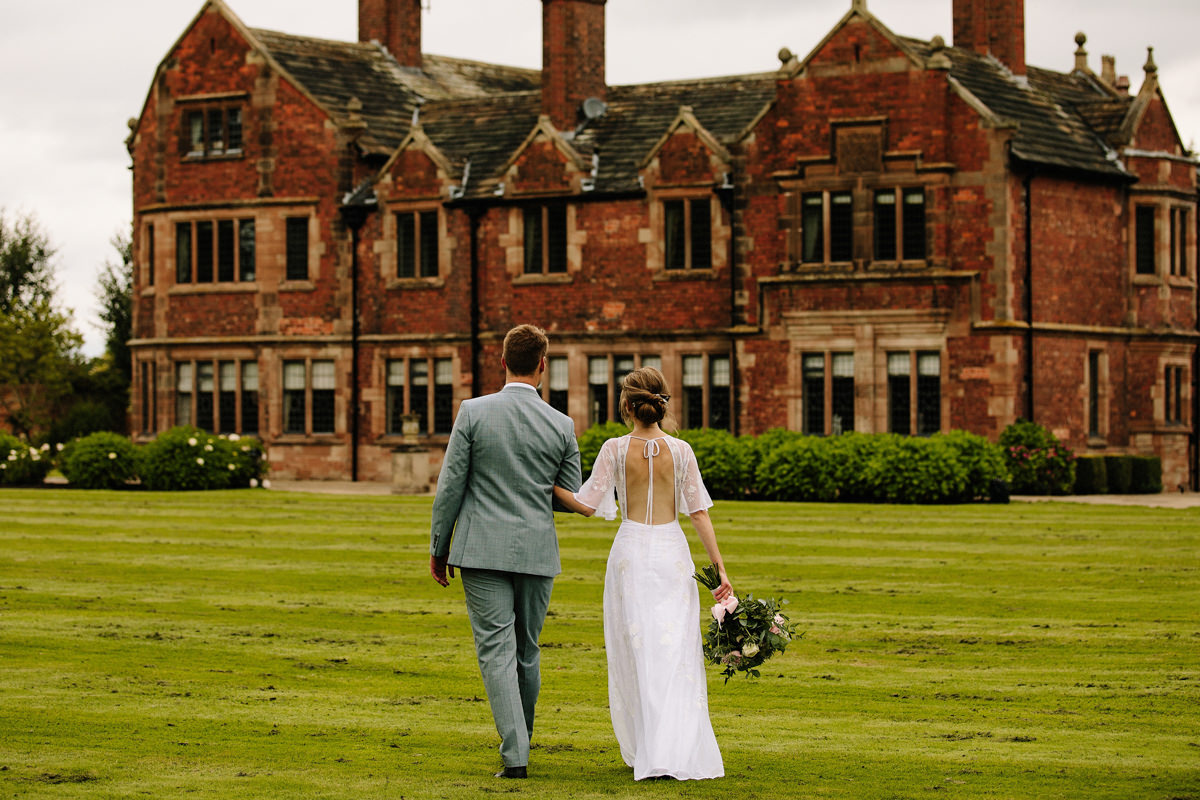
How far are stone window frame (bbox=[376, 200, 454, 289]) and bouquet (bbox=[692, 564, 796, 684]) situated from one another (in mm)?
28712

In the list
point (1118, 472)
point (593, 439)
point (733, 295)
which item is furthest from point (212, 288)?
point (1118, 472)

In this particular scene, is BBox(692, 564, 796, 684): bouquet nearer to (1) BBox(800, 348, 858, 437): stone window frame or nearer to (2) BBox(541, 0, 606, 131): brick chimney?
(1) BBox(800, 348, 858, 437): stone window frame

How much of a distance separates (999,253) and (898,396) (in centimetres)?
A: 335

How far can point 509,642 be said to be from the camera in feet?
26.9

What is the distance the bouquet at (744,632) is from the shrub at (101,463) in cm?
2653

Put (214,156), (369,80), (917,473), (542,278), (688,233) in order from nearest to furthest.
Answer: (917,473) → (688,233) → (542,278) → (214,156) → (369,80)

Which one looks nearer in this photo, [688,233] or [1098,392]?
[1098,392]

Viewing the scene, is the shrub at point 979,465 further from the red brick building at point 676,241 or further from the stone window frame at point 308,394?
the stone window frame at point 308,394

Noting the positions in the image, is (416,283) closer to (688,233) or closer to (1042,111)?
(688,233)

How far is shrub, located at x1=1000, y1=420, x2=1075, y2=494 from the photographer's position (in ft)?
99.5

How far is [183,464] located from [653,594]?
2548 cm

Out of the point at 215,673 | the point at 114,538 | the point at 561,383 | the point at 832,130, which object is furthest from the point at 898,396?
the point at 215,673

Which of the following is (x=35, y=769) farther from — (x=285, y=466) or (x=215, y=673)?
(x=285, y=466)

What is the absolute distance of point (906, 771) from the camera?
841 cm
